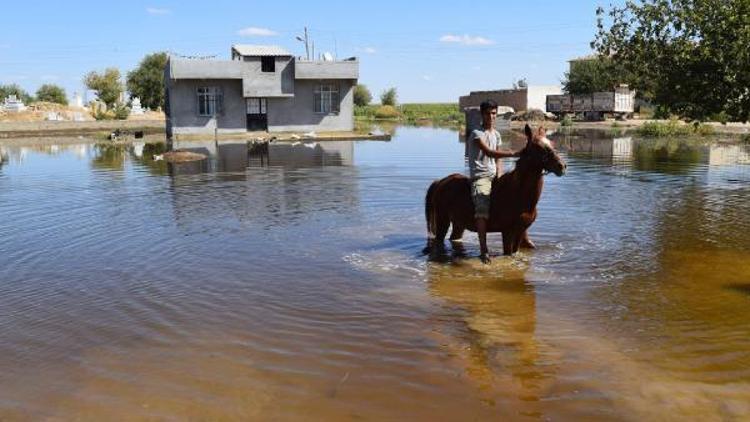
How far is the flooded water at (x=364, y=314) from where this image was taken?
5086mm

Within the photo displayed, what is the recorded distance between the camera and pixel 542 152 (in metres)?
8.53

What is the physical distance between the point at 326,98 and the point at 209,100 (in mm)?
9071

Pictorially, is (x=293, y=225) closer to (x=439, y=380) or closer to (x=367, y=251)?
(x=367, y=251)

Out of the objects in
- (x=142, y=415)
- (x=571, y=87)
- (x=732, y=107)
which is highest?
(x=571, y=87)

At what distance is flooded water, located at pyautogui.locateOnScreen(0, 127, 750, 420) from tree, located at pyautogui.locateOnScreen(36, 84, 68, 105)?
107 m

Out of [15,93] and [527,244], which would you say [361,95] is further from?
[527,244]

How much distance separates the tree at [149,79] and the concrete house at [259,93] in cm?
3250

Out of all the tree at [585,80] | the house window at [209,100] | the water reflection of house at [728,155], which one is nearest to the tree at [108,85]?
the house window at [209,100]

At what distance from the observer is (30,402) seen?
→ 16.7 feet

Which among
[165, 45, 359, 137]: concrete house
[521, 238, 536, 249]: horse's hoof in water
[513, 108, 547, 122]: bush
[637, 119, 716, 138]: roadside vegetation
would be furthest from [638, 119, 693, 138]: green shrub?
[521, 238, 536, 249]: horse's hoof in water

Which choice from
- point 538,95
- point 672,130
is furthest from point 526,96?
point 672,130

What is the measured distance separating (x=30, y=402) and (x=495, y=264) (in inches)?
237

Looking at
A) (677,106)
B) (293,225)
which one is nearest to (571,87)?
(677,106)

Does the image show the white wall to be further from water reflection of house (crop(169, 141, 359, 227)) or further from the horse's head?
the horse's head
